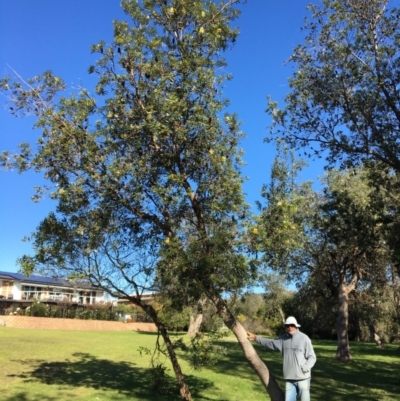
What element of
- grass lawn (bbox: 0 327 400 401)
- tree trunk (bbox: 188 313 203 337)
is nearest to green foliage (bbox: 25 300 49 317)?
grass lawn (bbox: 0 327 400 401)

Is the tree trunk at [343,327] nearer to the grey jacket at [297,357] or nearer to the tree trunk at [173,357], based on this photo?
the tree trunk at [173,357]

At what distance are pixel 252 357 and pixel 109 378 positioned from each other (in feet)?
21.6

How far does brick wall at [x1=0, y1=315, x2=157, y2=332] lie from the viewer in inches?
1576

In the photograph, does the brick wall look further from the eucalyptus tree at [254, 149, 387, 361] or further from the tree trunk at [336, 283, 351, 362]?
the tree trunk at [336, 283, 351, 362]

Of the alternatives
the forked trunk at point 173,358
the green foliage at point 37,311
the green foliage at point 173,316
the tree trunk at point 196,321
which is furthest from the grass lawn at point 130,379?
the green foliage at point 37,311

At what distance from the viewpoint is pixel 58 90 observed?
10.4 meters

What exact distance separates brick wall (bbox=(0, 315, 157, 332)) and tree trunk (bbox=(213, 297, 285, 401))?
3535 cm

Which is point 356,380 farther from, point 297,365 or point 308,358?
point 297,365

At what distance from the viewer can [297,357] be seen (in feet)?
24.5

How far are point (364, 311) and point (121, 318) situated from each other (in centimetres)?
3165

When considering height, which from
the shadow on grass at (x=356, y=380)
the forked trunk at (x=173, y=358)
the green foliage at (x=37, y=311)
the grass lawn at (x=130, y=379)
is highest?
the green foliage at (x=37, y=311)

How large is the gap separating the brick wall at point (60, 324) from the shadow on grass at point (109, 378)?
24.6 m

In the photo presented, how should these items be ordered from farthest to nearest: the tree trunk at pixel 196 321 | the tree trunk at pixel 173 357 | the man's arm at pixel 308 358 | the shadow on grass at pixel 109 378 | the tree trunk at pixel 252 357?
the shadow on grass at pixel 109 378 < the tree trunk at pixel 196 321 < the tree trunk at pixel 173 357 < the tree trunk at pixel 252 357 < the man's arm at pixel 308 358

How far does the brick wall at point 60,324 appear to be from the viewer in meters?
40.0
